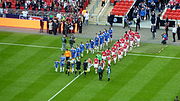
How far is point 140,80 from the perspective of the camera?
203 feet

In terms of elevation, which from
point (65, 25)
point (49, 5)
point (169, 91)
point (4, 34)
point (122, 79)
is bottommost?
point (169, 91)

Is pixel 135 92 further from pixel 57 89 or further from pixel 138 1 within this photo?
pixel 138 1

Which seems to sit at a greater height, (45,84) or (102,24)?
(102,24)

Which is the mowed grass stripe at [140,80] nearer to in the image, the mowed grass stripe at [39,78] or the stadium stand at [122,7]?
the mowed grass stripe at [39,78]

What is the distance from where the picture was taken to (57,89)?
5969 cm

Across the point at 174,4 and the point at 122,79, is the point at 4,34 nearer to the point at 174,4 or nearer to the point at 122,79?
the point at 174,4

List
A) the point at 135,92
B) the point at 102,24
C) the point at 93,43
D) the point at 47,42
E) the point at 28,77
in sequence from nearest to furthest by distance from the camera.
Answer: the point at 135,92 → the point at 28,77 → the point at 93,43 → the point at 47,42 → the point at 102,24

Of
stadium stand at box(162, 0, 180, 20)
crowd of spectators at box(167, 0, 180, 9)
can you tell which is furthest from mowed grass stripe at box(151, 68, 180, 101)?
crowd of spectators at box(167, 0, 180, 9)

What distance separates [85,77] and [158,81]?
22.5ft

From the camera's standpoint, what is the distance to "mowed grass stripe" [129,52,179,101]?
5831 centimetres

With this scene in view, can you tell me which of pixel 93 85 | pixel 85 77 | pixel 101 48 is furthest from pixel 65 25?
pixel 93 85

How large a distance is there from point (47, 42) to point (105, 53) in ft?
34.2

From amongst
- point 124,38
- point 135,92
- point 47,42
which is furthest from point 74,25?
point 135,92

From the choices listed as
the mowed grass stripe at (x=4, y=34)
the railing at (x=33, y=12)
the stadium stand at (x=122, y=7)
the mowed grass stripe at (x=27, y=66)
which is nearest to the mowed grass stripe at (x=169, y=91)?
the mowed grass stripe at (x=27, y=66)
